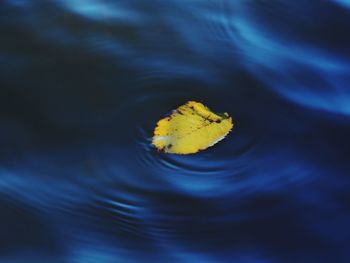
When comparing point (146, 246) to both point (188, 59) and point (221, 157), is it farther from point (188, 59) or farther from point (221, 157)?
point (188, 59)

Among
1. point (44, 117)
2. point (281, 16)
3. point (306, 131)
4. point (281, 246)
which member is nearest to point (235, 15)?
point (281, 16)

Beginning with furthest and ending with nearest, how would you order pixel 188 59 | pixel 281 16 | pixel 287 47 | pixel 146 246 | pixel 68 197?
pixel 281 16 → pixel 287 47 → pixel 188 59 → pixel 68 197 → pixel 146 246

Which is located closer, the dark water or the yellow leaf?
the dark water

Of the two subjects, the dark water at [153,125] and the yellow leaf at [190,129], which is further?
the yellow leaf at [190,129]

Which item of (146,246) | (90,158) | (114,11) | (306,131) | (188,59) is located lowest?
(146,246)
